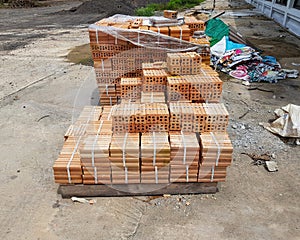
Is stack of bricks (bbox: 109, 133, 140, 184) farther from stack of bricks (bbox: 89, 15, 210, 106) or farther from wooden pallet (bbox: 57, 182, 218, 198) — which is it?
stack of bricks (bbox: 89, 15, 210, 106)

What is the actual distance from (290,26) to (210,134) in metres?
17.2

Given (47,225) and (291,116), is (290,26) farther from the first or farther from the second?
(47,225)

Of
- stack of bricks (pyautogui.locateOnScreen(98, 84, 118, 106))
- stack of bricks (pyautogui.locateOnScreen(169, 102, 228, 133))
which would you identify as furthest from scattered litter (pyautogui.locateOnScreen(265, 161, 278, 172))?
stack of bricks (pyautogui.locateOnScreen(98, 84, 118, 106))

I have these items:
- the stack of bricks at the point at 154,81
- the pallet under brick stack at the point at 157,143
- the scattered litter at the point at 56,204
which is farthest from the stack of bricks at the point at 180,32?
the scattered litter at the point at 56,204

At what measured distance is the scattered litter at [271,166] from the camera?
18.0 ft

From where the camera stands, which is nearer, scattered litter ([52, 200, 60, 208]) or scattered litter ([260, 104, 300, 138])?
scattered litter ([52, 200, 60, 208])

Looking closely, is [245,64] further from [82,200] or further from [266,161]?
[82,200]

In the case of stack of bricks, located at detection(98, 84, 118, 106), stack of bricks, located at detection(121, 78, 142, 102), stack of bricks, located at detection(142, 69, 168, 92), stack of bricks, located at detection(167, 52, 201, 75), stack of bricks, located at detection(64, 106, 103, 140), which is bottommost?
stack of bricks, located at detection(98, 84, 118, 106)

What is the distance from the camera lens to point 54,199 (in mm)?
4832

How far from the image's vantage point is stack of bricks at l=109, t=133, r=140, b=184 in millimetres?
4477

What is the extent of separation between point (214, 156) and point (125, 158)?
4.70 ft

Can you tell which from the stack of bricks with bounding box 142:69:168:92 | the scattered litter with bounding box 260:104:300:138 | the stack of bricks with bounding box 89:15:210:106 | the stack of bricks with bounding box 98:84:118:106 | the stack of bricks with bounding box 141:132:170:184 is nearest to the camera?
the stack of bricks with bounding box 141:132:170:184

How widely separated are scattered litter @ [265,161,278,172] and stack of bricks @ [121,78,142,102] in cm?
297

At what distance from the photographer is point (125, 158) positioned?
4520mm
